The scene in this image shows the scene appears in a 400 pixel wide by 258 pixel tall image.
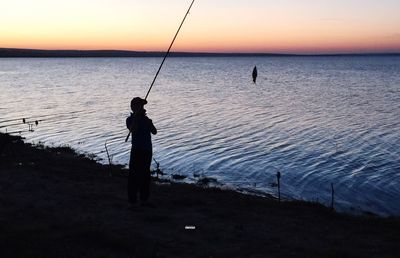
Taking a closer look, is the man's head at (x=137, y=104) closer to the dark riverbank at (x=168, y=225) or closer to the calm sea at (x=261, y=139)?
the dark riverbank at (x=168, y=225)

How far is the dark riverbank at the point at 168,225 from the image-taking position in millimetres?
7840

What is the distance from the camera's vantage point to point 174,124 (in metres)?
33.4

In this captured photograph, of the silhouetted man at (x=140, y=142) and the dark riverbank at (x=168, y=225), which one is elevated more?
the silhouetted man at (x=140, y=142)

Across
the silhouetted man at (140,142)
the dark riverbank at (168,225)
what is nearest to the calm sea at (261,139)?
the dark riverbank at (168,225)

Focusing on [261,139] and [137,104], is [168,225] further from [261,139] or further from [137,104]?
[261,139]

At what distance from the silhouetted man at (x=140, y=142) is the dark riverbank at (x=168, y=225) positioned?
708mm

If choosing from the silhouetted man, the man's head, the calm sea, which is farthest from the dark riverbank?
the calm sea

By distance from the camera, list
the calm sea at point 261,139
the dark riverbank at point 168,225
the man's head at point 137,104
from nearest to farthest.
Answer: the dark riverbank at point 168,225, the man's head at point 137,104, the calm sea at point 261,139

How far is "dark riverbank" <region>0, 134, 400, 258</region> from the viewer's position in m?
7.84

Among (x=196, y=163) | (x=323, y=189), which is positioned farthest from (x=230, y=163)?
(x=323, y=189)

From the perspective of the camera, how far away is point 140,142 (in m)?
9.99

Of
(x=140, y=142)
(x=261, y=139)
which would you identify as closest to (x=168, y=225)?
(x=140, y=142)

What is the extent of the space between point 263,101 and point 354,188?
110 ft

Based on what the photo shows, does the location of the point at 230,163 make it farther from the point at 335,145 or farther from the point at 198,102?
the point at 198,102
